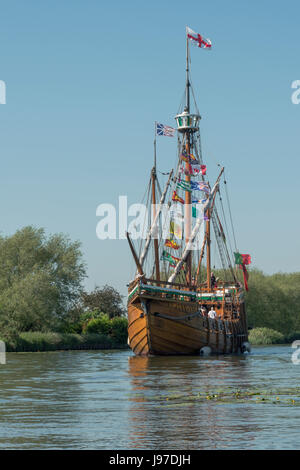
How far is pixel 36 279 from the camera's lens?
78.9 metres

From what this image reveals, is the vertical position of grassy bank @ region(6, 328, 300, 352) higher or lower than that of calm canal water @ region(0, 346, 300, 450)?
higher

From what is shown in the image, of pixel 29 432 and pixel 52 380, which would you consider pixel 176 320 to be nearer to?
pixel 52 380

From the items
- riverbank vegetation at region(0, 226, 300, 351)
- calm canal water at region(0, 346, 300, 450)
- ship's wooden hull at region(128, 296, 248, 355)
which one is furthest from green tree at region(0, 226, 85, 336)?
calm canal water at region(0, 346, 300, 450)

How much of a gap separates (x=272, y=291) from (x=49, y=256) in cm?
4472

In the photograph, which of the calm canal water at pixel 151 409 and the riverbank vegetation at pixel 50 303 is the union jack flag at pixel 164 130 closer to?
the riverbank vegetation at pixel 50 303

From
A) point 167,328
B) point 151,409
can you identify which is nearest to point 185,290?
point 167,328

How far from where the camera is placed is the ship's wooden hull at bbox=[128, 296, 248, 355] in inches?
2478

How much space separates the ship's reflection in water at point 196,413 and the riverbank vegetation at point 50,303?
36204mm

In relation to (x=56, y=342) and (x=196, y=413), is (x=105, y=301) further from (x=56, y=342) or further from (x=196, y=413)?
(x=196, y=413)

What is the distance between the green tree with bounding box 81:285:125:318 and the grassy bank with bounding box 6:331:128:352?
18.5m

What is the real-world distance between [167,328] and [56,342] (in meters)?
17.4

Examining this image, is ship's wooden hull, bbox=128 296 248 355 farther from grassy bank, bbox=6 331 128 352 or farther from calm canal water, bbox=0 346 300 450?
calm canal water, bbox=0 346 300 450

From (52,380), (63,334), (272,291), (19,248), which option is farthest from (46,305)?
(272,291)

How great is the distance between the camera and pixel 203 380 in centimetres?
3744
